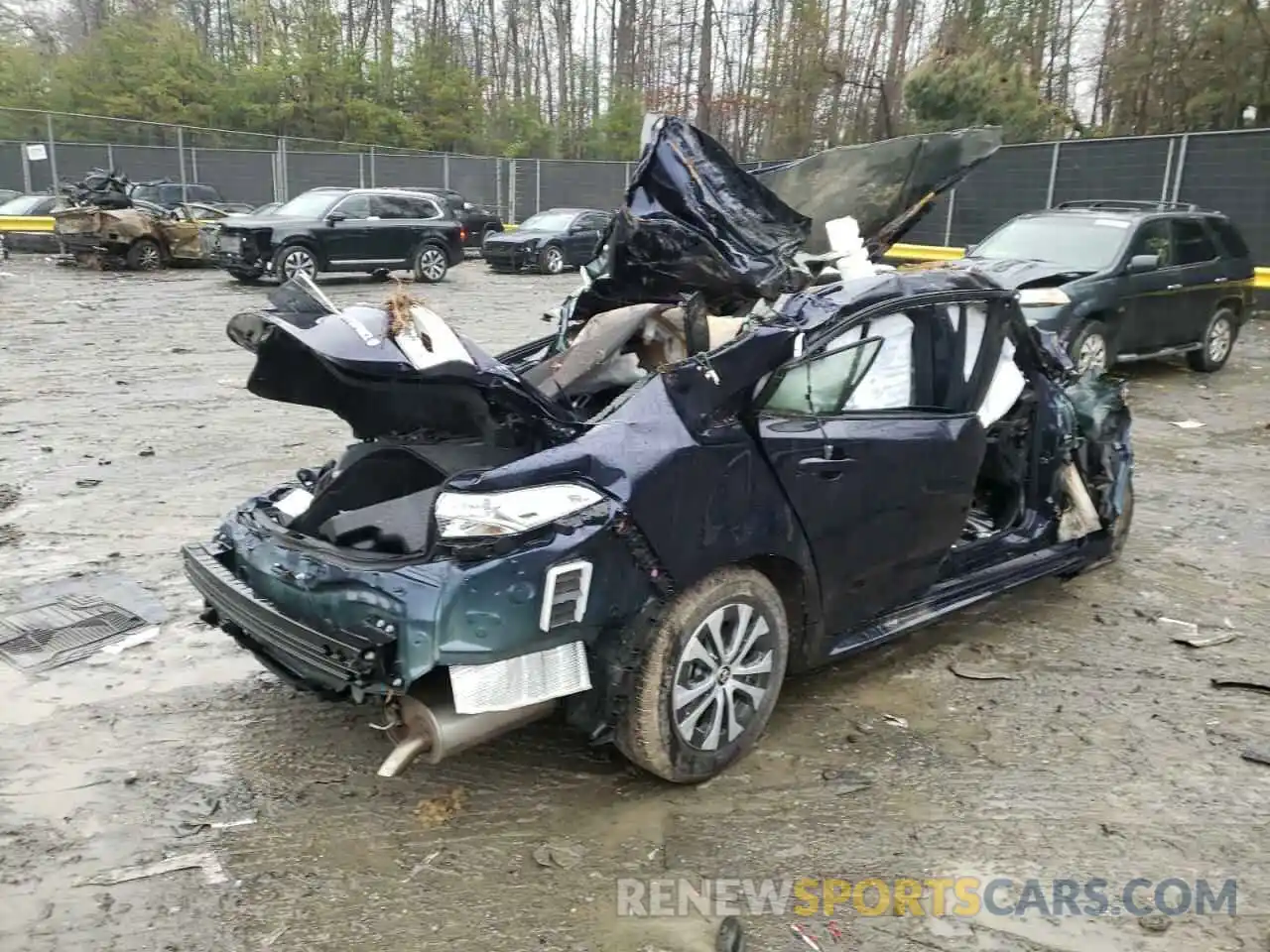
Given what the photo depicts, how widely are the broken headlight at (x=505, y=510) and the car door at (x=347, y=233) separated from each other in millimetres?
15984

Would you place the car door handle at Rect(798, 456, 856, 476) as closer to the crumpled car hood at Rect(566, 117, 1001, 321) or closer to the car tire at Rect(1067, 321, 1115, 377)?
the crumpled car hood at Rect(566, 117, 1001, 321)

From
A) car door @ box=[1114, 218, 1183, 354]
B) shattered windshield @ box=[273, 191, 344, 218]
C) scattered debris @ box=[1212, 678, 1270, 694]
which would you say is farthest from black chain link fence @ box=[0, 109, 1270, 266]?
scattered debris @ box=[1212, 678, 1270, 694]

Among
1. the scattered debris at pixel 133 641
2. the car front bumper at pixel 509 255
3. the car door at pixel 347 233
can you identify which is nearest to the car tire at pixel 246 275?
the car door at pixel 347 233

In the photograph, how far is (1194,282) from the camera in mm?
10805

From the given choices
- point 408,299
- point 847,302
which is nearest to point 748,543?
point 847,302

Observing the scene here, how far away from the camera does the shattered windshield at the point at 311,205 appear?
17.7 meters

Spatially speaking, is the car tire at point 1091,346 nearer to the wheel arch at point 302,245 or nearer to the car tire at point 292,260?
the car tire at point 292,260

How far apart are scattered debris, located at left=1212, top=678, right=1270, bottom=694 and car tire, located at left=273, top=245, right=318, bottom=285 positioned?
15642 millimetres

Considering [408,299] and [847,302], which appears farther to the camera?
[847,302]

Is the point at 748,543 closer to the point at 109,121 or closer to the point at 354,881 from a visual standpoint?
the point at 354,881

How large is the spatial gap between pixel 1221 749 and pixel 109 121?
30795 mm

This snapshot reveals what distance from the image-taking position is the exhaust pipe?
2.90m

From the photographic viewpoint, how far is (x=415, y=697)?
2934 mm

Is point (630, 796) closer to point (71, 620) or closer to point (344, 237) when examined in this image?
point (71, 620)
